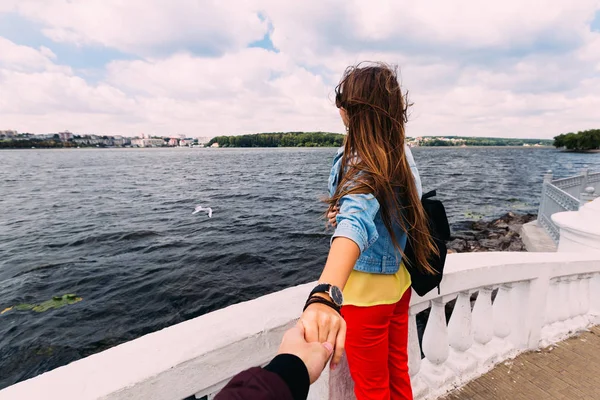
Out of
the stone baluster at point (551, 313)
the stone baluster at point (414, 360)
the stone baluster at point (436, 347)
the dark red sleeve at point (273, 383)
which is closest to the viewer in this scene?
the dark red sleeve at point (273, 383)

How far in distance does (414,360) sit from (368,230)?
1.56 meters

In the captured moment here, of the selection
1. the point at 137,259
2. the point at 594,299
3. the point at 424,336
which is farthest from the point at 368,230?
the point at 137,259

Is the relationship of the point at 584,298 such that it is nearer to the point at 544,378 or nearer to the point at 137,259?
the point at 544,378

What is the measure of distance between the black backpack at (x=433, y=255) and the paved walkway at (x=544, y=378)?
130 cm

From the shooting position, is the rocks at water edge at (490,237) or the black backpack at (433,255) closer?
the black backpack at (433,255)

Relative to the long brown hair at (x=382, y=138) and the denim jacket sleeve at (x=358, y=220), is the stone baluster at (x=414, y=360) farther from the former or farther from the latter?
the denim jacket sleeve at (x=358, y=220)

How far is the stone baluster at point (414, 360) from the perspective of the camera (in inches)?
83.7

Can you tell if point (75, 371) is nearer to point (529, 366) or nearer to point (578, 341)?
point (529, 366)

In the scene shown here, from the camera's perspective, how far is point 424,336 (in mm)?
2363

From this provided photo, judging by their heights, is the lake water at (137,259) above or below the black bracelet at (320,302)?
below

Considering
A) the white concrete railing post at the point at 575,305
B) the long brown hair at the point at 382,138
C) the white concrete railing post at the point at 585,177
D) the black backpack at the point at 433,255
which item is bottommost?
the white concrete railing post at the point at 575,305

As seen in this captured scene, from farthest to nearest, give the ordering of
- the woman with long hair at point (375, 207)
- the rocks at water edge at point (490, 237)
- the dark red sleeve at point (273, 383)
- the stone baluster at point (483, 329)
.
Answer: the rocks at water edge at point (490, 237), the stone baluster at point (483, 329), the woman with long hair at point (375, 207), the dark red sleeve at point (273, 383)

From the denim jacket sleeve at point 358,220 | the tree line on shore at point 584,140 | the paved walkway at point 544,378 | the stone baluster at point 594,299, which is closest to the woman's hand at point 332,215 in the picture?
the denim jacket sleeve at point 358,220

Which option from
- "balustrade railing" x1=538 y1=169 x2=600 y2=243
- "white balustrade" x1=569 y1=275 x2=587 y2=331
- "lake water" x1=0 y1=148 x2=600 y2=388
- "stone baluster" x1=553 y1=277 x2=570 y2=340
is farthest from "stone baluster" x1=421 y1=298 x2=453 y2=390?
"balustrade railing" x1=538 y1=169 x2=600 y2=243
